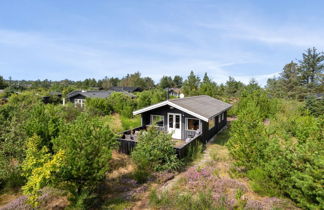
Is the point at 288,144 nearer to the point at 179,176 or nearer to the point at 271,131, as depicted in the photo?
the point at 271,131

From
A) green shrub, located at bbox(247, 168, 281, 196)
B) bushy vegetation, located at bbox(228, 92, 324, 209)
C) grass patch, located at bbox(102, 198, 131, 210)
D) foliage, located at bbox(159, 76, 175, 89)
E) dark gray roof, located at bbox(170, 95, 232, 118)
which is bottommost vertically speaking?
grass patch, located at bbox(102, 198, 131, 210)

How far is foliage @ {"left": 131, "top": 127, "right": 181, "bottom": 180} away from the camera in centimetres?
819

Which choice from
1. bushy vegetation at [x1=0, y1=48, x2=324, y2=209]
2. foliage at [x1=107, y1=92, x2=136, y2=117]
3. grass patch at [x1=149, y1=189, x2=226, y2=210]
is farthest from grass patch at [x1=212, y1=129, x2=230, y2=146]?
foliage at [x1=107, y1=92, x2=136, y2=117]

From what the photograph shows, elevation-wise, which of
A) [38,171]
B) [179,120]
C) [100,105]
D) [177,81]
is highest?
[177,81]

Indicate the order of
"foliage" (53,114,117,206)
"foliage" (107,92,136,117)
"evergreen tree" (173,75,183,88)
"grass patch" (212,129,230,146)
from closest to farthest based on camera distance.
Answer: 1. "foliage" (53,114,117,206)
2. "grass patch" (212,129,230,146)
3. "foliage" (107,92,136,117)
4. "evergreen tree" (173,75,183,88)

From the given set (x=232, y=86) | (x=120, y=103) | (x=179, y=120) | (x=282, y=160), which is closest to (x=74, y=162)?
(x=282, y=160)

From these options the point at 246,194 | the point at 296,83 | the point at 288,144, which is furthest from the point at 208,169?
the point at 296,83

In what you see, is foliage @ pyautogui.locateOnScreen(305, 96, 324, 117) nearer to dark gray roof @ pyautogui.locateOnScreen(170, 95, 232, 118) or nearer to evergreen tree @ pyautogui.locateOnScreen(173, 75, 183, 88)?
dark gray roof @ pyautogui.locateOnScreen(170, 95, 232, 118)

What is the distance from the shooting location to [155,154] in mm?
8211

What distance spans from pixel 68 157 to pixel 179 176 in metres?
4.74

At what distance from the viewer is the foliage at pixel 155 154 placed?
8188 millimetres

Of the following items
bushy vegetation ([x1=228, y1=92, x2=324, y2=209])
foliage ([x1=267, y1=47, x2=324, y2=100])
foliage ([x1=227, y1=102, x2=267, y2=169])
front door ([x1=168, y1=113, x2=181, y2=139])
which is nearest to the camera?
bushy vegetation ([x1=228, y1=92, x2=324, y2=209])

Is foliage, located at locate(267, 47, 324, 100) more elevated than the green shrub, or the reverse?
foliage, located at locate(267, 47, 324, 100)

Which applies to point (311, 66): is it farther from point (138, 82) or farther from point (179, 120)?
point (138, 82)
